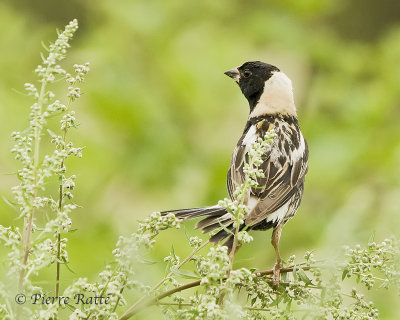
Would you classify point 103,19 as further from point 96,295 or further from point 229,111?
point 96,295

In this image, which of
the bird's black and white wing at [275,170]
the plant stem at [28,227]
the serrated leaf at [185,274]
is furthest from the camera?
the bird's black and white wing at [275,170]

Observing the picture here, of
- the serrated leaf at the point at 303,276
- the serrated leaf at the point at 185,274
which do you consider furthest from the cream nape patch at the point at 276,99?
the serrated leaf at the point at 185,274

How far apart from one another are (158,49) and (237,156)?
1931mm

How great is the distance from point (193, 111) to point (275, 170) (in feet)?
5.53

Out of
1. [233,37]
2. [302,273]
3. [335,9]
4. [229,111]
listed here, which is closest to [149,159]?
[229,111]

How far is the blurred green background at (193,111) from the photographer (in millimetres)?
3625

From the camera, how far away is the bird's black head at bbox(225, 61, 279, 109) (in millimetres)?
2938

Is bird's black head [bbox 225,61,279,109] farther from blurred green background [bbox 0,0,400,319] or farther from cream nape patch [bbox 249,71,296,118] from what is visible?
blurred green background [bbox 0,0,400,319]

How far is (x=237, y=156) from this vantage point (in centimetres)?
233

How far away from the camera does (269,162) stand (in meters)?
2.36

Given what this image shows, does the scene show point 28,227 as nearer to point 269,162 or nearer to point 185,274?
point 185,274
